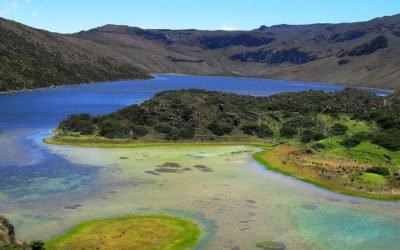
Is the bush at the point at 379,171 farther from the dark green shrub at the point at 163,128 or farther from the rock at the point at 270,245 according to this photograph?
the dark green shrub at the point at 163,128

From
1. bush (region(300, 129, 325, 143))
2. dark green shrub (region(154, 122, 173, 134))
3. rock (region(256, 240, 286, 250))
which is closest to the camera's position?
rock (region(256, 240, 286, 250))

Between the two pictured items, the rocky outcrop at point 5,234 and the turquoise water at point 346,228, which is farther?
the turquoise water at point 346,228

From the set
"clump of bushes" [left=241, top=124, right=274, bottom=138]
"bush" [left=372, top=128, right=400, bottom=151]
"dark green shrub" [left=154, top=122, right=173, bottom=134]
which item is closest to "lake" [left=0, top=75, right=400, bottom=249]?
"dark green shrub" [left=154, top=122, right=173, bottom=134]

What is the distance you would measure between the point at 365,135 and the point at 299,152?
629 inches

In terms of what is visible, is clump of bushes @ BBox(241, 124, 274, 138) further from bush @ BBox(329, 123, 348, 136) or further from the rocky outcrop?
the rocky outcrop

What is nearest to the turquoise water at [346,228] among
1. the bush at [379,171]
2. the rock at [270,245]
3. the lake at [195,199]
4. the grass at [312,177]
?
the lake at [195,199]

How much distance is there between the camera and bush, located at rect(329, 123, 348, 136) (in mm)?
87250

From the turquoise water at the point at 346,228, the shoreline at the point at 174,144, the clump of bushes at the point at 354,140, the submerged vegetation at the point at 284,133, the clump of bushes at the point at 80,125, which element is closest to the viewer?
the turquoise water at the point at 346,228

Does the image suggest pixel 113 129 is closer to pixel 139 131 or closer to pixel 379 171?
pixel 139 131

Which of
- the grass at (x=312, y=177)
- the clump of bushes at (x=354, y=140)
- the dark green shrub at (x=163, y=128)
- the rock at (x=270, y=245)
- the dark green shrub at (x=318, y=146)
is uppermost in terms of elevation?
the dark green shrub at (x=163, y=128)

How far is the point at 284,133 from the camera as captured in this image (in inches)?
3501

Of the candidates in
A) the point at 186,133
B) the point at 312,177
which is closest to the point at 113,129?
the point at 186,133

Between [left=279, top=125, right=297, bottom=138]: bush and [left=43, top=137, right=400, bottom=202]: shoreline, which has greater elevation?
[left=279, top=125, right=297, bottom=138]: bush

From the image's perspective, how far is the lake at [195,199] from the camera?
35.9 meters
